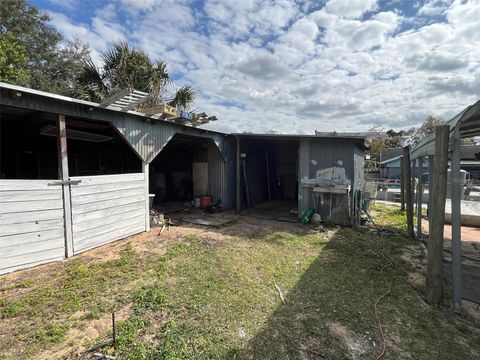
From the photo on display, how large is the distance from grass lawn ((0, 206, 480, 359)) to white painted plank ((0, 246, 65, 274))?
163 millimetres

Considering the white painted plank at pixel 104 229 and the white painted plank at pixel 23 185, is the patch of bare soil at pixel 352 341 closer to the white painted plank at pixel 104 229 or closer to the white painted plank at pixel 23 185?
the white painted plank at pixel 104 229

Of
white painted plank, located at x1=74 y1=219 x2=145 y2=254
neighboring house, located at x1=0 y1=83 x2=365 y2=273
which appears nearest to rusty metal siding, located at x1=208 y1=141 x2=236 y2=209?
neighboring house, located at x1=0 y1=83 x2=365 y2=273

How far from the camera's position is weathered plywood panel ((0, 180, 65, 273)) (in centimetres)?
400

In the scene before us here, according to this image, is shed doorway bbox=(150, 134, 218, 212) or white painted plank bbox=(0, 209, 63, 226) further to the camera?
shed doorway bbox=(150, 134, 218, 212)

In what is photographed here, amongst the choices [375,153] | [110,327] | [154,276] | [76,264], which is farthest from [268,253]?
[375,153]

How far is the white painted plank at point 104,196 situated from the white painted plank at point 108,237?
815mm

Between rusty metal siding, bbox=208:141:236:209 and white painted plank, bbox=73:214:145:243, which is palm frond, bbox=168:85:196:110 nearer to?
rusty metal siding, bbox=208:141:236:209

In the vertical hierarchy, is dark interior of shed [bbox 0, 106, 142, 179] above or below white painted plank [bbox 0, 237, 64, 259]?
above

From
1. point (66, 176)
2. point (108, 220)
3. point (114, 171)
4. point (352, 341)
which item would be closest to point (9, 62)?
point (114, 171)

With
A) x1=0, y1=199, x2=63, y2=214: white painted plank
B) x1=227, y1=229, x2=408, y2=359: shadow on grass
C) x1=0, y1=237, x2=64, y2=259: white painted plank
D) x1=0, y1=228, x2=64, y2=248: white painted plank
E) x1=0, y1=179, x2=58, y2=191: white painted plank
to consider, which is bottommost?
x1=227, y1=229, x2=408, y2=359: shadow on grass

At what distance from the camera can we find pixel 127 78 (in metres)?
10.3

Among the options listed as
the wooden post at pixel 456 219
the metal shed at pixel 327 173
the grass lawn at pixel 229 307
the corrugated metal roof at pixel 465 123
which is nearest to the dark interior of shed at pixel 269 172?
the metal shed at pixel 327 173

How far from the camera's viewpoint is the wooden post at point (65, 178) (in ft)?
15.1

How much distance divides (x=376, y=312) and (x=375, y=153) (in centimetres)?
2926
